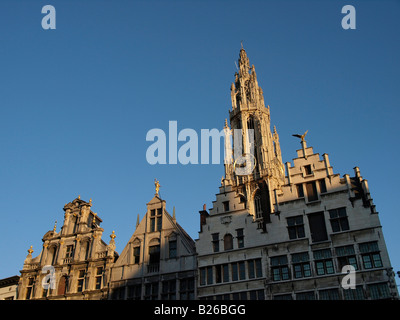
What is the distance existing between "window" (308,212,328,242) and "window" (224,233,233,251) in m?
5.33

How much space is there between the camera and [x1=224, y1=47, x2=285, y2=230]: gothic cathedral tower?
61344 mm

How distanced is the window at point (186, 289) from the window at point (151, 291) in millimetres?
1841

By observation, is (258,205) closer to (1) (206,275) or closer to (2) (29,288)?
(1) (206,275)

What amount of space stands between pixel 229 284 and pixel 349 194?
370 inches

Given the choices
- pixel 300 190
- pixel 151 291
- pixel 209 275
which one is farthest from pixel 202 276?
pixel 300 190

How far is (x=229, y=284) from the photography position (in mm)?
27219

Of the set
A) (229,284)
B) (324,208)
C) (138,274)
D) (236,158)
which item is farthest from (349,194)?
(236,158)

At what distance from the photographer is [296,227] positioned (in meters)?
27.5

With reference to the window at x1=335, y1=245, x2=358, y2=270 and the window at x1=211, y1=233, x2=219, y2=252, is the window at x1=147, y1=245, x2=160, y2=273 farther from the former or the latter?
the window at x1=335, y1=245, x2=358, y2=270

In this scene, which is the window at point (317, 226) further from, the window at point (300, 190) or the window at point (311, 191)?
the window at point (300, 190)

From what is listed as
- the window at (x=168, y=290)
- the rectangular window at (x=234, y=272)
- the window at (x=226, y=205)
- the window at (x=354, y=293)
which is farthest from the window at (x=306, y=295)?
the window at (x=168, y=290)

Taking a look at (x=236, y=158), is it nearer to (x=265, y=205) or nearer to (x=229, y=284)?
(x=265, y=205)

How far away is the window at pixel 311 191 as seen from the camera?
28.2m
